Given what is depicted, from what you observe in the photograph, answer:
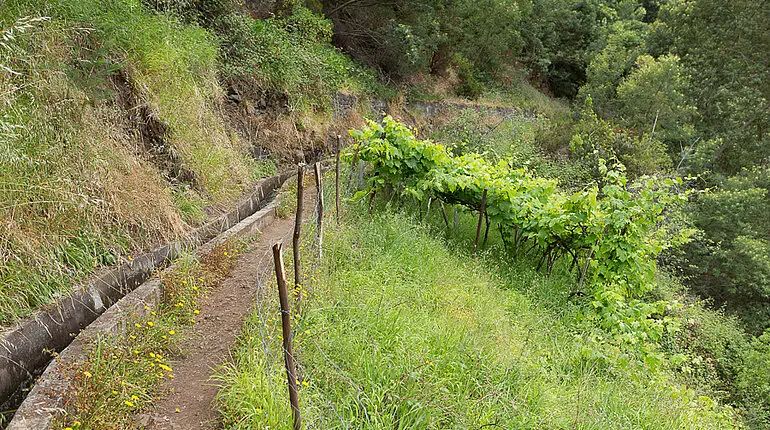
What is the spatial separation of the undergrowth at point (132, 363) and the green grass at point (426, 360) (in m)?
0.54

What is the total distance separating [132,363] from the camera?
130 inches

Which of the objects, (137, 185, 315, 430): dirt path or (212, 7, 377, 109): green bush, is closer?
(137, 185, 315, 430): dirt path

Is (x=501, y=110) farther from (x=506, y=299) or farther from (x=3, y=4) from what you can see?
(x=3, y=4)

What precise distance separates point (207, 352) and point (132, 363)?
630 mm

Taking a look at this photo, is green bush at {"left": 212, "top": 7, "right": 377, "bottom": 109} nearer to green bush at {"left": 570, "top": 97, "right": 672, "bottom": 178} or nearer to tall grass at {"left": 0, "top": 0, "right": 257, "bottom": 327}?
tall grass at {"left": 0, "top": 0, "right": 257, "bottom": 327}

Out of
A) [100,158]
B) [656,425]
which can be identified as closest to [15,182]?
[100,158]

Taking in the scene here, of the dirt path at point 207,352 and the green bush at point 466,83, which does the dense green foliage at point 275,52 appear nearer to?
the dirt path at point 207,352

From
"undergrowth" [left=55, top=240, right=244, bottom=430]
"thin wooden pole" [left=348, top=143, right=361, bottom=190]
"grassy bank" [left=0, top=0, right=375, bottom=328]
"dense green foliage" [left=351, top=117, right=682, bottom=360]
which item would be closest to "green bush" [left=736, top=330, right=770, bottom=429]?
"dense green foliage" [left=351, top=117, right=682, bottom=360]

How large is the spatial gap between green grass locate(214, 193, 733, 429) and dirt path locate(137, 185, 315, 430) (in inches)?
7.1

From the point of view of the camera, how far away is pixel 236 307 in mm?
→ 4535

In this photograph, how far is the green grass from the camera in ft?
9.94

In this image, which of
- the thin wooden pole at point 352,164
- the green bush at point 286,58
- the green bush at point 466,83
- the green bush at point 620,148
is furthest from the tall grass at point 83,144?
the green bush at point 466,83

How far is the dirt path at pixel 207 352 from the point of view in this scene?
3059 mm

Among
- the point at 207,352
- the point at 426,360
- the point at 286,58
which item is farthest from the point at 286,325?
the point at 286,58
